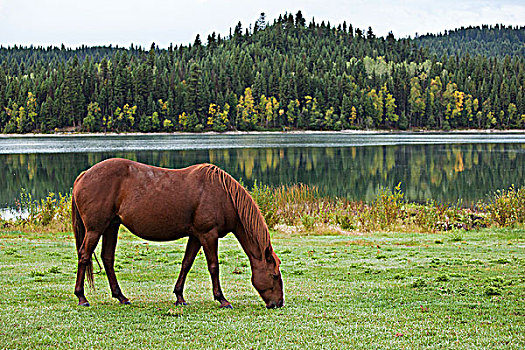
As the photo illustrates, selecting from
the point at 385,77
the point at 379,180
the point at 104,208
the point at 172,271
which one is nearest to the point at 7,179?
the point at 379,180

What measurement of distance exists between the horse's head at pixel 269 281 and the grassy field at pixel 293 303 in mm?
250

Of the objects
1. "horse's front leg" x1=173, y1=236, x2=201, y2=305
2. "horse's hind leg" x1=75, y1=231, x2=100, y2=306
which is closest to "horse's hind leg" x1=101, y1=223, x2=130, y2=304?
"horse's hind leg" x1=75, y1=231, x2=100, y2=306

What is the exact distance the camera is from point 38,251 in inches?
555

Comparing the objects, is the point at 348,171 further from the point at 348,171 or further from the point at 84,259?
the point at 84,259

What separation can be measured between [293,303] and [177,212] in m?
2.42

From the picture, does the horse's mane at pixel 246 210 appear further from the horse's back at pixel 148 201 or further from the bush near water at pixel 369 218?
the bush near water at pixel 369 218

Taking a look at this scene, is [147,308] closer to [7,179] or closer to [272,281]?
[272,281]

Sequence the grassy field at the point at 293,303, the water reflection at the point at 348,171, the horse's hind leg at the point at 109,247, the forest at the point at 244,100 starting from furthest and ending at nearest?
the forest at the point at 244,100, the water reflection at the point at 348,171, the horse's hind leg at the point at 109,247, the grassy field at the point at 293,303

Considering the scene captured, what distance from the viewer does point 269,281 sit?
8.42 metres

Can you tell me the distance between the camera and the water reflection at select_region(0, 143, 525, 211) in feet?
126

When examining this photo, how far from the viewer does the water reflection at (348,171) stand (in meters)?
38.5

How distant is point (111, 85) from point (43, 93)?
68.7ft

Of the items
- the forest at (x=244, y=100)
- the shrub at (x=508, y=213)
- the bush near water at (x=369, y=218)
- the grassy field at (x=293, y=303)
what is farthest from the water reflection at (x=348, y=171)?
the forest at (x=244, y=100)

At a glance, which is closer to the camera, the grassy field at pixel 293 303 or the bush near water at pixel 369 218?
the grassy field at pixel 293 303
